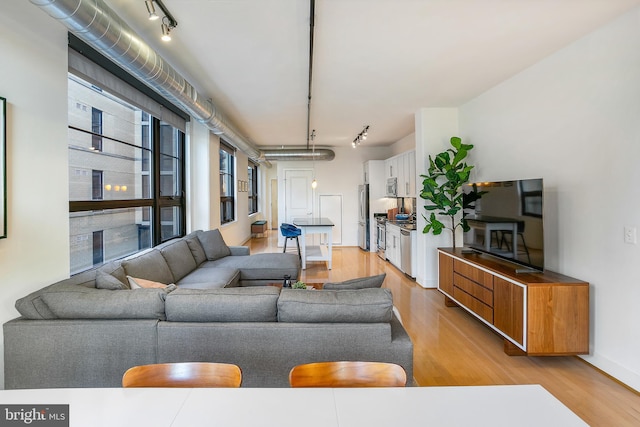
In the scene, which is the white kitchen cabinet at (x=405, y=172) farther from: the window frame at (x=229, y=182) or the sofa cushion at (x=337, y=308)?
the sofa cushion at (x=337, y=308)

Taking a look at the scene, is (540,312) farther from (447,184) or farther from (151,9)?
(151,9)

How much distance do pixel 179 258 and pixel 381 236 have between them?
4609 millimetres

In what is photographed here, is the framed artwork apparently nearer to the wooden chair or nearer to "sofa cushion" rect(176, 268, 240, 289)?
"sofa cushion" rect(176, 268, 240, 289)

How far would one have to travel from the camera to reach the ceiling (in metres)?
2.34

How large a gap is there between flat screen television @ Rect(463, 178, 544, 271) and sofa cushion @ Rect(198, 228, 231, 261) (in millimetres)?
3476

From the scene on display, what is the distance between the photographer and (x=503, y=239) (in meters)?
3.31

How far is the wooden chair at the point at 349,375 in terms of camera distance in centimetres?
119

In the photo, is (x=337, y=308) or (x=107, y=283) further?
(x=107, y=283)

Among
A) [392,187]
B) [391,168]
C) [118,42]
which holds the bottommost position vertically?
[392,187]

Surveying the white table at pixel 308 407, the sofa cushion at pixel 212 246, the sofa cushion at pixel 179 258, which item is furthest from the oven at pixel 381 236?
the white table at pixel 308 407

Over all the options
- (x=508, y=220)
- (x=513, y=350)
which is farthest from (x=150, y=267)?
(x=508, y=220)

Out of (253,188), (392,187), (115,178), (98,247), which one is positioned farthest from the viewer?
(253,188)

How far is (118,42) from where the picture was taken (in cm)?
221

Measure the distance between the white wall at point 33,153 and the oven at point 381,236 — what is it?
18.5 ft
